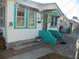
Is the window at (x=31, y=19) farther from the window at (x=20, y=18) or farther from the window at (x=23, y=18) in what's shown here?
the window at (x=20, y=18)

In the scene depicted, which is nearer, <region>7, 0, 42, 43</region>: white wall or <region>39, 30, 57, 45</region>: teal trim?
<region>7, 0, 42, 43</region>: white wall

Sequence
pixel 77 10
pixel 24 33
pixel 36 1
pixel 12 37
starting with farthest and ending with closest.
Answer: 1. pixel 24 33
2. pixel 12 37
3. pixel 36 1
4. pixel 77 10

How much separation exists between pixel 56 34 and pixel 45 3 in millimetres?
7677

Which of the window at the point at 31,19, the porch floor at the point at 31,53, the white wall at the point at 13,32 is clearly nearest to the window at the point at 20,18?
the white wall at the point at 13,32

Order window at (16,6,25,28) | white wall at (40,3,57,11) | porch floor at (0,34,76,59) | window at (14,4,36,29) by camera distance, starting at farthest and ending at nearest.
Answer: window at (16,6,25,28) < window at (14,4,36,29) < porch floor at (0,34,76,59) < white wall at (40,3,57,11)

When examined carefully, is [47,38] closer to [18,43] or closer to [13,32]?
[18,43]

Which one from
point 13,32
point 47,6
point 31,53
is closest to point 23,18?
point 13,32

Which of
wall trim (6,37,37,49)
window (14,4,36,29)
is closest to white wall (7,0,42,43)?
wall trim (6,37,37,49)

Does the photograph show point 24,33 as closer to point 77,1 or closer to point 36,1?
point 36,1

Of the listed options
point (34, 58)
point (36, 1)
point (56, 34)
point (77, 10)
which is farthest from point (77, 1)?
point (56, 34)

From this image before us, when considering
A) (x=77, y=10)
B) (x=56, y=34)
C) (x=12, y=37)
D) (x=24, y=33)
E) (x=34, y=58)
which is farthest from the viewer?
(x=56, y=34)

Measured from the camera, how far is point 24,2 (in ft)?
10.0

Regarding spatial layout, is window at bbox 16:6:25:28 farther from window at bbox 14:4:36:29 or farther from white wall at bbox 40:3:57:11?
white wall at bbox 40:3:57:11

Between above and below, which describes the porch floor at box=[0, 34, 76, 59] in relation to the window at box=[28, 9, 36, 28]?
below
